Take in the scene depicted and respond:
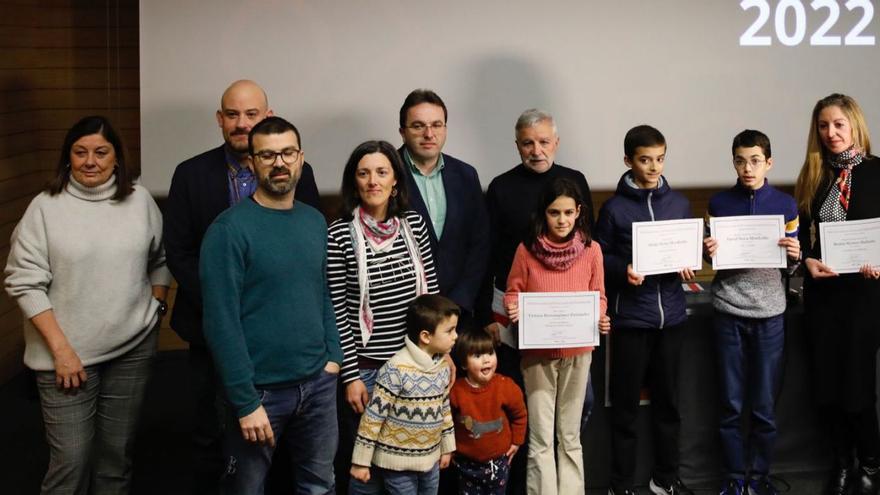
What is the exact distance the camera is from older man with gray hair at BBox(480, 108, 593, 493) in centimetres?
338

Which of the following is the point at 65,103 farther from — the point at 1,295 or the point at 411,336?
the point at 411,336

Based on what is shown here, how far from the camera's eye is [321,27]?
13.6 feet

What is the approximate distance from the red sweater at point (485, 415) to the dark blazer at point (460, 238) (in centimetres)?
31

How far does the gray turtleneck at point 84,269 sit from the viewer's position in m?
2.88

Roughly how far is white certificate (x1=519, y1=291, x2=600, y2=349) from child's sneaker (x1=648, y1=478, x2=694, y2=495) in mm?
822

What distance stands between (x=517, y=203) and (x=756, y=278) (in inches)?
36.4

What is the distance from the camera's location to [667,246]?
332 cm

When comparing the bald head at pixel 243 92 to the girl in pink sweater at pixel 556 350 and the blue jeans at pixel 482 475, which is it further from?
the blue jeans at pixel 482 475

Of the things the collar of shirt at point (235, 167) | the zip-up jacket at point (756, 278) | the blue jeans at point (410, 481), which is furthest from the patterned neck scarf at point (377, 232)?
the zip-up jacket at point (756, 278)

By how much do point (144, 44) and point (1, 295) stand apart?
1.78 metres

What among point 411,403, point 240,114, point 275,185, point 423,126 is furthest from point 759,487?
point 240,114

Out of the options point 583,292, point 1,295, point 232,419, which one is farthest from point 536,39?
point 1,295

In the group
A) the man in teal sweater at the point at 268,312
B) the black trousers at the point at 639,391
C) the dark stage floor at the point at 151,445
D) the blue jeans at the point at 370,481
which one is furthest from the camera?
the dark stage floor at the point at 151,445

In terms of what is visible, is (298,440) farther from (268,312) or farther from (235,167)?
(235,167)
